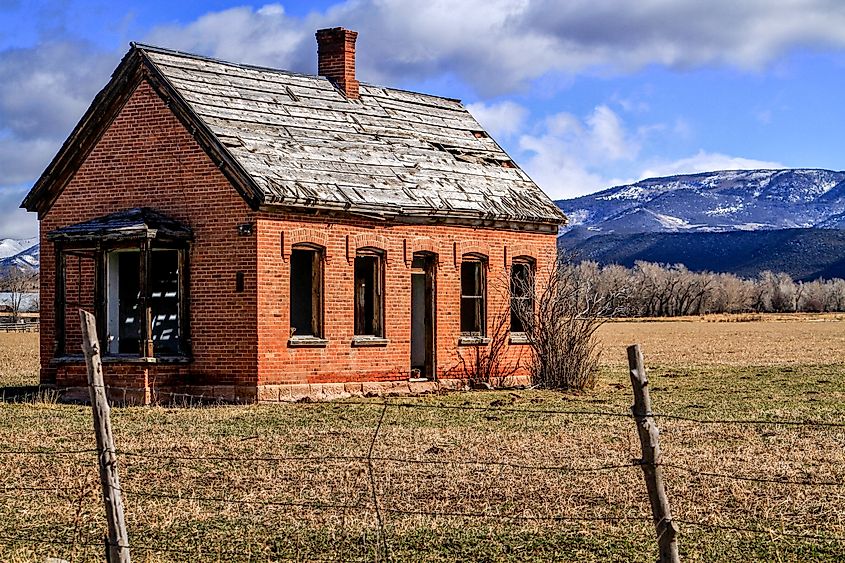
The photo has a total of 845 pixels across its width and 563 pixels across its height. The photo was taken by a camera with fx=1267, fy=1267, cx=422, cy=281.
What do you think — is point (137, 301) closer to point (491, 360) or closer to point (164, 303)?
point (164, 303)

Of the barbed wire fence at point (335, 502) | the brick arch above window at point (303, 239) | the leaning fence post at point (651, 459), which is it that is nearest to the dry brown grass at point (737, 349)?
the brick arch above window at point (303, 239)

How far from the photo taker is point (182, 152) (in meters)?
23.2

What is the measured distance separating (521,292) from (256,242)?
24.3ft

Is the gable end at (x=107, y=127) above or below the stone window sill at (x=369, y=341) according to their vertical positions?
above

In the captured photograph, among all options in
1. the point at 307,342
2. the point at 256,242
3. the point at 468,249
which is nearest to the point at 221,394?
the point at 307,342

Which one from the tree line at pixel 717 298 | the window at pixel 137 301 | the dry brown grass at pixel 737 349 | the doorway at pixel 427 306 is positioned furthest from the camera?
the tree line at pixel 717 298

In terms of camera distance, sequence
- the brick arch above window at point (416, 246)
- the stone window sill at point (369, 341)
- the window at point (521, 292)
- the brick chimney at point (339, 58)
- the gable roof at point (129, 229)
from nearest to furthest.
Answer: the gable roof at point (129, 229), the stone window sill at point (369, 341), the brick arch above window at point (416, 246), the window at point (521, 292), the brick chimney at point (339, 58)

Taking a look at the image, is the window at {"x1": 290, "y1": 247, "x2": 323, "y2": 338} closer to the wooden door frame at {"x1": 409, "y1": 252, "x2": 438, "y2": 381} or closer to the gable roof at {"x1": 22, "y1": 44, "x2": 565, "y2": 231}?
the gable roof at {"x1": 22, "y1": 44, "x2": 565, "y2": 231}

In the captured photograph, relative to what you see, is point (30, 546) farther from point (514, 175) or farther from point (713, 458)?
point (514, 175)

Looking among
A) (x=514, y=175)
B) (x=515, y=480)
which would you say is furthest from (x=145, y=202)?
(x=515, y=480)

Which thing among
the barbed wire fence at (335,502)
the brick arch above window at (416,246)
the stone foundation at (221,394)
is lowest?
the barbed wire fence at (335,502)

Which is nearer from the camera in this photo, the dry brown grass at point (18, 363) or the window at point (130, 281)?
the window at point (130, 281)

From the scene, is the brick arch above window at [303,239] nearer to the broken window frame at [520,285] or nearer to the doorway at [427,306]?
the doorway at [427,306]

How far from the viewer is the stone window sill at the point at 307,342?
→ 74.4 ft
